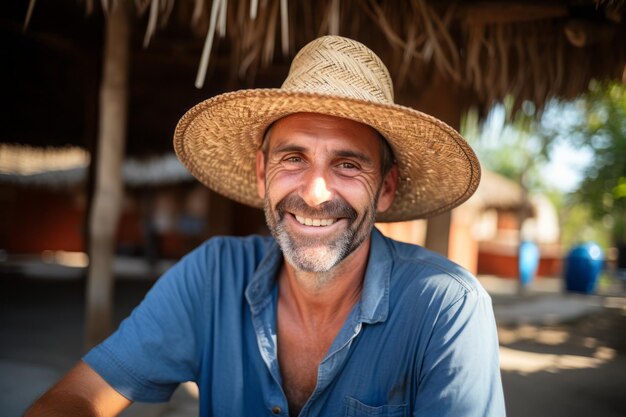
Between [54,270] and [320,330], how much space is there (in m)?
9.14

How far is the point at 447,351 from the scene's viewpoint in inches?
52.2

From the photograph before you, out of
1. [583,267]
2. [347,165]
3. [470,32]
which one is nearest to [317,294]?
[347,165]

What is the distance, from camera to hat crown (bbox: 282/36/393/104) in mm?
1498

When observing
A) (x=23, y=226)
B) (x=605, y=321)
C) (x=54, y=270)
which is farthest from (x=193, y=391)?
(x=23, y=226)

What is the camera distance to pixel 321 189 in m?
1.54

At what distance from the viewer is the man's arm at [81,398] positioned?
1376 mm

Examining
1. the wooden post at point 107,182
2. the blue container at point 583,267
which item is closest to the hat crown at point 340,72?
the wooden post at point 107,182

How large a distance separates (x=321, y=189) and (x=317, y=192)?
0.02m

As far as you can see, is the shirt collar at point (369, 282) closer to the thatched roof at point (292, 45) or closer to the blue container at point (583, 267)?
the thatched roof at point (292, 45)

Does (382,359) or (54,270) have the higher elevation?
(382,359)

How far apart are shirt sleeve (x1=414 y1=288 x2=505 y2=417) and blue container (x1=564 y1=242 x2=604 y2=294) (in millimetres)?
9286

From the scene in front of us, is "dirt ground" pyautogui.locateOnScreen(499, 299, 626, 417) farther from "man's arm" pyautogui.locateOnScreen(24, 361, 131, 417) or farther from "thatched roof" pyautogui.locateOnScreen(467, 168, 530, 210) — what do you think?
"thatched roof" pyautogui.locateOnScreen(467, 168, 530, 210)

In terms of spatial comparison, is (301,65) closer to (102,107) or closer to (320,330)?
(320,330)

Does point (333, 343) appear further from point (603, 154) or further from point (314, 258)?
point (603, 154)
